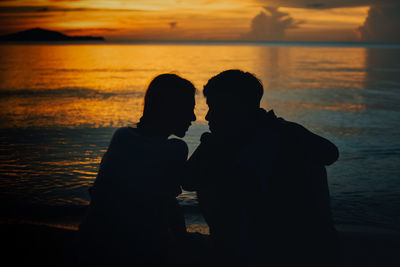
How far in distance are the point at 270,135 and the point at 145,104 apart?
88 cm

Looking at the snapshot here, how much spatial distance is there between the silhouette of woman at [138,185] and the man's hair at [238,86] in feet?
0.84

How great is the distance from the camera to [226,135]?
2.38 metres

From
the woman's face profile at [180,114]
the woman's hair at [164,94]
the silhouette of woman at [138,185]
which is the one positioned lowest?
the silhouette of woman at [138,185]

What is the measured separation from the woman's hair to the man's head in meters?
→ 0.18

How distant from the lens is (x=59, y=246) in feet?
16.0

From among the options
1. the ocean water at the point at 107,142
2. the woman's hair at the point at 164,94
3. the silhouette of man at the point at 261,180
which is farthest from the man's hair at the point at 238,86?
the ocean water at the point at 107,142

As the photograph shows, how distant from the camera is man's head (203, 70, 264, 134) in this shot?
2320 mm

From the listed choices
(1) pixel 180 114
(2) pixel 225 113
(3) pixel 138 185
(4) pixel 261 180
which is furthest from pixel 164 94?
(4) pixel 261 180

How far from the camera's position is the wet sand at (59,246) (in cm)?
449

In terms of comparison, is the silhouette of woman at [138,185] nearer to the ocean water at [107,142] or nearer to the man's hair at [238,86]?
the man's hair at [238,86]

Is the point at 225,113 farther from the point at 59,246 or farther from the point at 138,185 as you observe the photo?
the point at 59,246

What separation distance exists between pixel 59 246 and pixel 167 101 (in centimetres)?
328

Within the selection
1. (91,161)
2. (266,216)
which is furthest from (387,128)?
(266,216)

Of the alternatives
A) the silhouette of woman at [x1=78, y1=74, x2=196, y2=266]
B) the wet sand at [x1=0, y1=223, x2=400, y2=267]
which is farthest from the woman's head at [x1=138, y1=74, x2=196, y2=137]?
the wet sand at [x1=0, y1=223, x2=400, y2=267]
